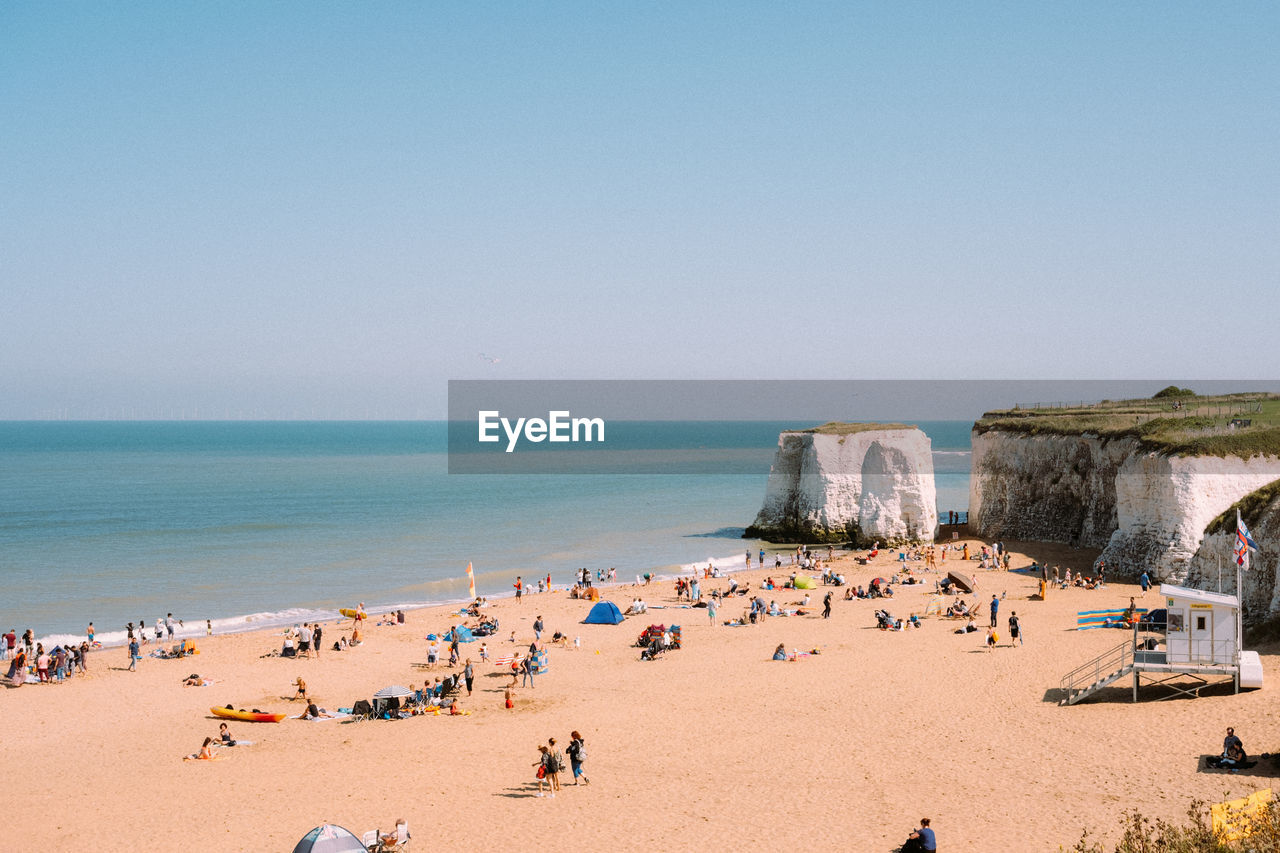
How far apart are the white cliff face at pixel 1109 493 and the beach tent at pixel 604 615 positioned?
19.3 meters

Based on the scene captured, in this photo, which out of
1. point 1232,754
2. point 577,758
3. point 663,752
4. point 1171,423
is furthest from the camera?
point 1171,423

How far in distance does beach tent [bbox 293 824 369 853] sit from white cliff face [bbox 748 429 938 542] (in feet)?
134

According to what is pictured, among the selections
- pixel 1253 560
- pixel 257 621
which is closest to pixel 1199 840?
pixel 1253 560

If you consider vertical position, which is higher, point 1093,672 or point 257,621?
point 1093,672

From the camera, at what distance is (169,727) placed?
69.1 feet

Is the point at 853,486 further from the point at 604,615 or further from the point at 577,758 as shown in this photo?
the point at 577,758

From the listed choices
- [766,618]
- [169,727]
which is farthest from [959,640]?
[169,727]

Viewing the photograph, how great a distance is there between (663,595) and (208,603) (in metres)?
18.4

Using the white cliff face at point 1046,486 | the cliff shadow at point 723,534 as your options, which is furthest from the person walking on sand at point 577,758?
the cliff shadow at point 723,534

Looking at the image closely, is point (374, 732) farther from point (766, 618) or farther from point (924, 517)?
point (924, 517)

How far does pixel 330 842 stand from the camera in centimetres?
1264

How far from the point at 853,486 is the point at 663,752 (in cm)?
3612

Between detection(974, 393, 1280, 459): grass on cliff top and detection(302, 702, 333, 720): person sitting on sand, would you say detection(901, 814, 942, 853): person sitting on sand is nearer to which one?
detection(302, 702, 333, 720): person sitting on sand

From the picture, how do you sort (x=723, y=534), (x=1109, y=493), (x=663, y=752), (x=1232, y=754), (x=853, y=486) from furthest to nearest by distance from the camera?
(x=723, y=534), (x=853, y=486), (x=1109, y=493), (x=663, y=752), (x=1232, y=754)
